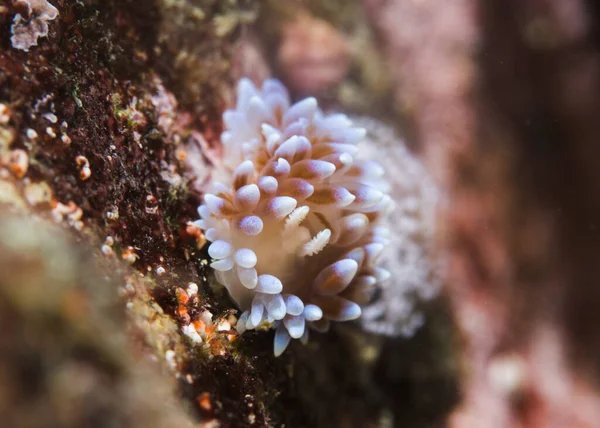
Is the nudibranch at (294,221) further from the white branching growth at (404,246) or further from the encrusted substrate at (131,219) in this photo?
the white branching growth at (404,246)

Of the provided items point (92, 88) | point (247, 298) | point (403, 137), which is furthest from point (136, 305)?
point (403, 137)

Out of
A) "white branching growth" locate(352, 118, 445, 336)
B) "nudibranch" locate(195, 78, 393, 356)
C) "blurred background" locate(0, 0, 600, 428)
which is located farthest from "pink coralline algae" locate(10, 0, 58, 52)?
"white branching growth" locate(352, 118, 445, 336)

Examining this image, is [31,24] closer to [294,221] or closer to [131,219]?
[131,219]

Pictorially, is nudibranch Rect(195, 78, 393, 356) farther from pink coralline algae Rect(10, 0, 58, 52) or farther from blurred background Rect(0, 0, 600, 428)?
pink coralline algae Rect(10, 0, 58, 52)

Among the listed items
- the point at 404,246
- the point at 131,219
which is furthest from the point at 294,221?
the point at 404,246

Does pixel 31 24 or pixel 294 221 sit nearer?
pixel 31 24

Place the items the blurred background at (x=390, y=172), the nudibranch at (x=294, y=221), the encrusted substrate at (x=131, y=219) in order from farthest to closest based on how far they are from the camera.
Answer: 1. the nudibranch at (x=294, y=221)
2. the blurred background at (x=390, y=172)
3. the encrusted substrate at (x=131, y=219)

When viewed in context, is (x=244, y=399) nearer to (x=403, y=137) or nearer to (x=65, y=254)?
(x=65, y=254)

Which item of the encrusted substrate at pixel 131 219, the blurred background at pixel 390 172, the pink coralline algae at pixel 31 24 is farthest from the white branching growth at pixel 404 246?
Result: the pink coralline algae at pixel 31 24
